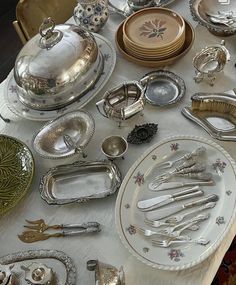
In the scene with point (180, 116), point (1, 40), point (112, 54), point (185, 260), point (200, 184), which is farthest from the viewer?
point (1, 40)

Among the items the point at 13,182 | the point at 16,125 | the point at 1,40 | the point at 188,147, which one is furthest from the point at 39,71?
the point at 1,40

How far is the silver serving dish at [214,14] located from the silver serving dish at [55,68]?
1.00 feet

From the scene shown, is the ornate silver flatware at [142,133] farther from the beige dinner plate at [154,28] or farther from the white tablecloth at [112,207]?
the beige dinner plate at [154,28]

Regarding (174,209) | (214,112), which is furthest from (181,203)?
(214,112)

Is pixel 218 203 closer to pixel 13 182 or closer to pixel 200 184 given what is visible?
pixel 200 184

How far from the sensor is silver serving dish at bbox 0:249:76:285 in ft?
2.64

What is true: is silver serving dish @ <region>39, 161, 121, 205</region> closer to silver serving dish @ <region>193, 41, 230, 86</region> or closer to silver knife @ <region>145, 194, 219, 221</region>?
silver knife @ <region>145, 194, 219, 221</region>

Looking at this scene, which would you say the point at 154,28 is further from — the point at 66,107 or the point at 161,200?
the point at 161,200

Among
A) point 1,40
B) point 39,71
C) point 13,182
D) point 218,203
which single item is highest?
point 39,71

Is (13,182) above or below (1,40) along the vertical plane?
above

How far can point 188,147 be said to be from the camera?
97 centimetres

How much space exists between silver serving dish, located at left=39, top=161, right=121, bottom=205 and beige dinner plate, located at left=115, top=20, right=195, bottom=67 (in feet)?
1.03

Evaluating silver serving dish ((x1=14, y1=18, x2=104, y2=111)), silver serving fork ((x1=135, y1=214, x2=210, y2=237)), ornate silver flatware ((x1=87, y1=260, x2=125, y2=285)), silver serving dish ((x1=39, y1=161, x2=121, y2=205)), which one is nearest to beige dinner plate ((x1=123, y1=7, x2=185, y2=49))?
silver serving dish ((x1=14, y1=18, x2=104, y2=111))

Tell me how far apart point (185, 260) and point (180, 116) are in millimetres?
358
